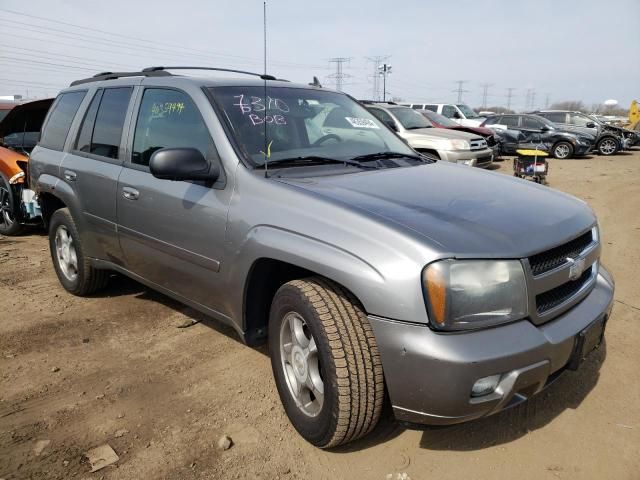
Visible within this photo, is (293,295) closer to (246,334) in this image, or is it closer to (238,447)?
(246,334)

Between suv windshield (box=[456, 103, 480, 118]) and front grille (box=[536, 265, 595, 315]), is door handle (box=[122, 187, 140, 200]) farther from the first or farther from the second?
suv windshield (box=[456, 103, 480, 118])

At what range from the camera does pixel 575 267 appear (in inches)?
93.1

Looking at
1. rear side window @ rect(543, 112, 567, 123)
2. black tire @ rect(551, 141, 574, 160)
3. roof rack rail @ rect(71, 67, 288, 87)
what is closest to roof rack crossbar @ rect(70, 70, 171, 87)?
roof rack rail @ rect(71, 67, 288, 87)

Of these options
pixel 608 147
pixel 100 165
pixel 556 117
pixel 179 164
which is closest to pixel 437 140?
pixel 100 165

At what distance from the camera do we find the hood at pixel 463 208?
82.0 inches

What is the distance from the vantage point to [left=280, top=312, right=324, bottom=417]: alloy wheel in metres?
2.42

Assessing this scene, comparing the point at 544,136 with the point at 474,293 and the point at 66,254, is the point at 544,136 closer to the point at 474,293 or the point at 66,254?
the point at 66,254

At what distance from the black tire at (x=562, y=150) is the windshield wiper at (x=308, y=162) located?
16.0 metres

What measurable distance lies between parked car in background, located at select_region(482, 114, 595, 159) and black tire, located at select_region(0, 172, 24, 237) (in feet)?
49.4

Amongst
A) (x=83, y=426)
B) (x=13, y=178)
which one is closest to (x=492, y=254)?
(x=83, y=426)

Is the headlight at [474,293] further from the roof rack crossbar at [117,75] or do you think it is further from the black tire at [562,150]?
the black tire at [562,150]

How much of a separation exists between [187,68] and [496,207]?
2502 mm

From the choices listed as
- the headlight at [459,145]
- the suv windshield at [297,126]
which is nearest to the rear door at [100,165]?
the suv windshield at [297,126]

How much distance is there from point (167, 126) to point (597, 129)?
63.2 ft
